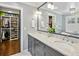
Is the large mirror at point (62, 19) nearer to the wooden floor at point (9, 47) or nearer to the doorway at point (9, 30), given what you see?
the doorway at point (9, 30)

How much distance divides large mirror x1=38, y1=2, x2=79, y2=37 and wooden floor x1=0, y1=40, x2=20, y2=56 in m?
0.76

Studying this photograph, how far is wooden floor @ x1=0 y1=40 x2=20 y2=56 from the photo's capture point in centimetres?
254

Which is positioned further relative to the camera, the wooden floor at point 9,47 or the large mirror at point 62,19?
the wooden floor at point 9,47

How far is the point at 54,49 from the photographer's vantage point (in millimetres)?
1904

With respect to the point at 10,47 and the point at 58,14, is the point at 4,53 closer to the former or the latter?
the point at 10,47

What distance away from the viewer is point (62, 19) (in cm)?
236

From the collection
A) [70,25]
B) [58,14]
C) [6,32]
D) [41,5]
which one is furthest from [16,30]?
[70,25]

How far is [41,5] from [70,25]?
764 mm

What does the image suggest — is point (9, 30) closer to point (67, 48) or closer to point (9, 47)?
point (9, 47)

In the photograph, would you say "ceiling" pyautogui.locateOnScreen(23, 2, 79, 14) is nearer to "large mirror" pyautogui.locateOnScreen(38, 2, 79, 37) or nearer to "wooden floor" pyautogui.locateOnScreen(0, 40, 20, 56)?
"large mirror" pyautogui.locateOnScreen(38, 2, 79, 37)

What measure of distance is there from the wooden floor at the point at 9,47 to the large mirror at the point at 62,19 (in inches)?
30.0

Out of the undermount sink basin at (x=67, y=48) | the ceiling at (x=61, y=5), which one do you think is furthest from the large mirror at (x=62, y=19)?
the undermount sink basin at (x=67, y=48)

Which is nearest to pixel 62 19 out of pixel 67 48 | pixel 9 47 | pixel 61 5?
pixel 61 5

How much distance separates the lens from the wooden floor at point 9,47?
2.54 m
